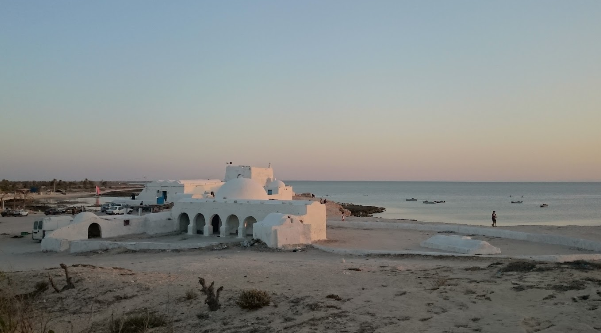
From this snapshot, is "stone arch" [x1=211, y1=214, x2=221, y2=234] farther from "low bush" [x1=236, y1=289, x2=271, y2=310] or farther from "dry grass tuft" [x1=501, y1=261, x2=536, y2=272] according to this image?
"dry grass tuft" [x1=501, y1=261, x2=536, y2=272]

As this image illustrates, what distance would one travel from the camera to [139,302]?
34.4ft

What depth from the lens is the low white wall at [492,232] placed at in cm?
2045

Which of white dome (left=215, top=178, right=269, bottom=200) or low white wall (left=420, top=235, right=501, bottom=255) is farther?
white dome (left=215, top=178, right=269, bottom=200)

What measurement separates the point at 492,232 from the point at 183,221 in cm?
1841

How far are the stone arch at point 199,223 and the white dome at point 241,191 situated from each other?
1568 mm

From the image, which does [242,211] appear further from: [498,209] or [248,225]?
[498,209]

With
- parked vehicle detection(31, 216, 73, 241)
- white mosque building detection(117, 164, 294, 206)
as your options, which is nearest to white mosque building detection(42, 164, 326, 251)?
parked vehicle detection(31, 216, 73, 241)

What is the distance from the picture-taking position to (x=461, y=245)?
19.7 metres

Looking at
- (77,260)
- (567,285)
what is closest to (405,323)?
(567,285)

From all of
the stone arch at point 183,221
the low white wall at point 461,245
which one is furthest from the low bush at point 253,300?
the stone arch at point 183,221

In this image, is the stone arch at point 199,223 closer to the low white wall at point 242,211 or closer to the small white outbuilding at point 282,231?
the low white wall at point 242,211

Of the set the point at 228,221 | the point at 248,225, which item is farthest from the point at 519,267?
the point at 228,221

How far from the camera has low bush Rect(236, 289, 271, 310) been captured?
9.33 meters

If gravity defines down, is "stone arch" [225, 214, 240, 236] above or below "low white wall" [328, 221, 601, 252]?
above
